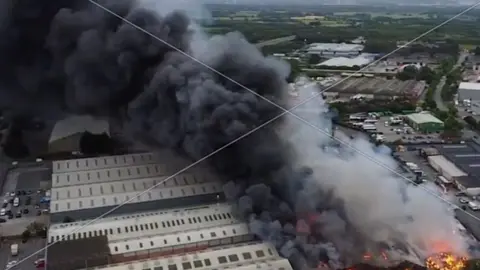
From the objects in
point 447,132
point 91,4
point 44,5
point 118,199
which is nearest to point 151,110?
point 118,199

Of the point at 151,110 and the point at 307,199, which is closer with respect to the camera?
the point at 307,199

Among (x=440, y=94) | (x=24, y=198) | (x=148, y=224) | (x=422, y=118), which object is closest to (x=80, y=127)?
(x=24, y=198)

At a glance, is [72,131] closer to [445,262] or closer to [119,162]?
[119,162]

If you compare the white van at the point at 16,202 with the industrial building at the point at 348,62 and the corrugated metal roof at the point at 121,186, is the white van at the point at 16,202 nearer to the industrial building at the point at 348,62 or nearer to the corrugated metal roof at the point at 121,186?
the corrugated metal roof at the point at 121,186

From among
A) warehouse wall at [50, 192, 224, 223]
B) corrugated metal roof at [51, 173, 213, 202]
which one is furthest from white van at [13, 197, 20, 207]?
warehouse wall at [50, 192, 224, 223]

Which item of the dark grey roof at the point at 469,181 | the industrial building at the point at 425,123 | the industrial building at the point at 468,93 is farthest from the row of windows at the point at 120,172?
the industrial building at the point at 468,93

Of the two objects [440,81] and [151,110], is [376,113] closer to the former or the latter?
[440,81]
